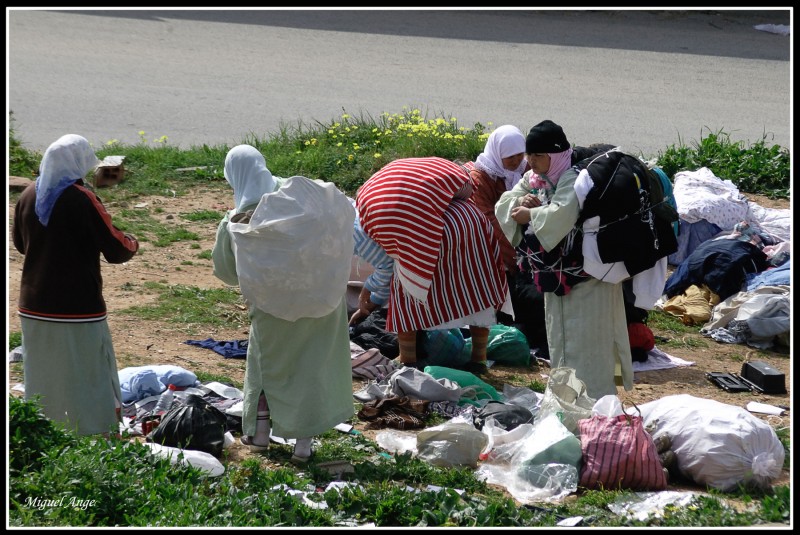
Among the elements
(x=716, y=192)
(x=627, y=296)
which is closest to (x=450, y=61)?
(x=716, y=192)

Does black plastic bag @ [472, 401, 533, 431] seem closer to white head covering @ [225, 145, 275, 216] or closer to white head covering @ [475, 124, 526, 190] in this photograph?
white head covering @ [225, 145, 275, 216]

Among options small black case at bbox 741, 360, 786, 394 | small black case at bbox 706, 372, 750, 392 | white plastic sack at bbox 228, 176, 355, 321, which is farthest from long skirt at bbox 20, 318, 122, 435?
small black case at bbox 741, 360, 786, 394

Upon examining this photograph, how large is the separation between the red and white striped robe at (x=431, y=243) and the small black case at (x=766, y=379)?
1585 mm

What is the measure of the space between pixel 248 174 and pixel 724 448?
2.54 metres

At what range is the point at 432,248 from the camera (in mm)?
6223

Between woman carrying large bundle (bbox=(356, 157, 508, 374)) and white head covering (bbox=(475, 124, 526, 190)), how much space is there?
323 mm

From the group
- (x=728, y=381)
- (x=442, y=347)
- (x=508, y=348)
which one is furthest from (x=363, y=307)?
(x=728, y=381)

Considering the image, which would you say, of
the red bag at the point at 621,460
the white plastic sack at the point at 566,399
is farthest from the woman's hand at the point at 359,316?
the red bag at the point at 621,460

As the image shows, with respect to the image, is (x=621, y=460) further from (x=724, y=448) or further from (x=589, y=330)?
(x=589, y=330)

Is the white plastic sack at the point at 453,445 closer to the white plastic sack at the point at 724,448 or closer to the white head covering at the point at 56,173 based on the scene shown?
the white plastic sack at the point at 724,448

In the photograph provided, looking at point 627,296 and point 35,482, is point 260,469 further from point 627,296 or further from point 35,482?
point 627,296

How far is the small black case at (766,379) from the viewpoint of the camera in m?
6.15

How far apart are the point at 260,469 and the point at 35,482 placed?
108cm

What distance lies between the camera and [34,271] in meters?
4.81
